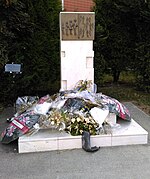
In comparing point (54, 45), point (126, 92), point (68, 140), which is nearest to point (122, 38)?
point (126, 92)

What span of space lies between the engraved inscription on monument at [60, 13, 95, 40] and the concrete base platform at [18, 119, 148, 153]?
1.71 metres

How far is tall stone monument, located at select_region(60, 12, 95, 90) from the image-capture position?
439 centimetres

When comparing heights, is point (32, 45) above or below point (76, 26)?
below

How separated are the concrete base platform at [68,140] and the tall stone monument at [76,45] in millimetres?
1336

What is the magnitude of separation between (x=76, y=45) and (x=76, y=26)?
0.32m

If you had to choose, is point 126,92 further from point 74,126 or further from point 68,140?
point 68,140

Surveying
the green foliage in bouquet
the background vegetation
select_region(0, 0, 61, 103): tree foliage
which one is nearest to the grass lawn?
the background vegetation

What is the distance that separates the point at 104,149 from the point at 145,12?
11.3 feet

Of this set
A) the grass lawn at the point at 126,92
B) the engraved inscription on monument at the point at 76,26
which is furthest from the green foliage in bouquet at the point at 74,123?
the grass lawn at the point at 126,92

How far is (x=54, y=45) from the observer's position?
580 centimetres

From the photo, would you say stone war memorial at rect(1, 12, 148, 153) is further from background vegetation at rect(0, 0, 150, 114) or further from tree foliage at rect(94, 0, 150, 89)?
tree foliage at rect(94, 0, 150, 89)

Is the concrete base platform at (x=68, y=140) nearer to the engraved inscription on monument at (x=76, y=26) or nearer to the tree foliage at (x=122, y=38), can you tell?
the engraved inscription on monument at (x=76, y=26)

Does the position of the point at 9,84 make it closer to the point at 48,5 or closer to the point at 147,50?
the point at 48,5

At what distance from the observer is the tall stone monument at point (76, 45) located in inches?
173
